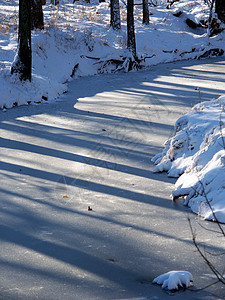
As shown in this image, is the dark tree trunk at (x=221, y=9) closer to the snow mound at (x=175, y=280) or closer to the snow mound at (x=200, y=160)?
the snow mound at (x=200, y=160)

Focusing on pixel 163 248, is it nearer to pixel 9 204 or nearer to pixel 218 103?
pixel 9 204

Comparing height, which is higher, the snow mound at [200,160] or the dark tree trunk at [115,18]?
the dark tree trunk at [115,18]

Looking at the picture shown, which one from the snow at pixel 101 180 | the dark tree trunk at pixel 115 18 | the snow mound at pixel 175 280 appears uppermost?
the dark tree trunk at pixel 115 18

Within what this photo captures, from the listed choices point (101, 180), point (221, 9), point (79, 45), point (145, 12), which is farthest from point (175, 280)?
point (145, 12)

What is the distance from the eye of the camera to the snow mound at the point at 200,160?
5.19 metres

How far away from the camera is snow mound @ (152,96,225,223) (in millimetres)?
5191

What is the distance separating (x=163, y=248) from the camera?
14.1 feet

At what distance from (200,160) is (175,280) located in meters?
2.71

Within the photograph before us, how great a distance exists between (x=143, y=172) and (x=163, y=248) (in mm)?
2508

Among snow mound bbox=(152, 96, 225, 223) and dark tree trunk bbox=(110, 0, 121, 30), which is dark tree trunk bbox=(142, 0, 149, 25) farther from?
snow mound bbox=(152, 96, 225, 223)

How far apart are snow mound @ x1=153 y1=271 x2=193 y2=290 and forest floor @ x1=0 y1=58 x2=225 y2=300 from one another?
2.2 inches

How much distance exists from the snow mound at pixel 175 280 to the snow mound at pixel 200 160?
110 centimetres

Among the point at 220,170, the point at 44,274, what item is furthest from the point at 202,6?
the point at 44,274

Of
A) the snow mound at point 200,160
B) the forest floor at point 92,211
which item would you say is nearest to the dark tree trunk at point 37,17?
the forest floor at point 92,211
